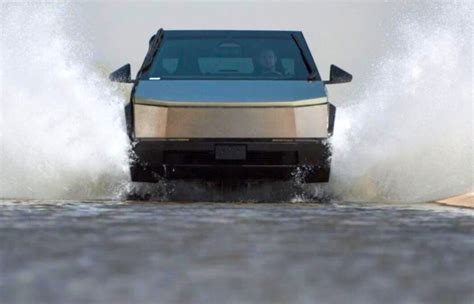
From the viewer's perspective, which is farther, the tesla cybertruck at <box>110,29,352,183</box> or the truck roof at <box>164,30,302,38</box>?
the truck roof at <box>164,30,302,38</box>

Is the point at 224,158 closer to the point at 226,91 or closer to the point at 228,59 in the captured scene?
the point at 226,91

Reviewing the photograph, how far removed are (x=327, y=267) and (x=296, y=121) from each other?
19.2 ft

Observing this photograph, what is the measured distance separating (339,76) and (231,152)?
1578 millimetres

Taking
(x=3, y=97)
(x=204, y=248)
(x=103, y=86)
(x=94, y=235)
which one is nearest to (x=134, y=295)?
(x=204, y=248)

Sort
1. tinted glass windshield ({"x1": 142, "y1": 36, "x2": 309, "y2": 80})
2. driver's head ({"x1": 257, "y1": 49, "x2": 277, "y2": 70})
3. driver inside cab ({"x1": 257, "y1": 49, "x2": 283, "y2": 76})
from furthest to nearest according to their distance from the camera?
driver's head ({"x1": 257, "y1": 49, "x2": 277, "y2": 70}), driver inside cab ({"x1": 257, "y1": 49, "x2": 283, "y2": 76}), tinted glass windshield ({"x1": 142, "y1": 36, "x2": 309, "y2": 80})

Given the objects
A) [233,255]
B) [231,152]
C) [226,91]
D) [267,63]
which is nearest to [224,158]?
[231,152]

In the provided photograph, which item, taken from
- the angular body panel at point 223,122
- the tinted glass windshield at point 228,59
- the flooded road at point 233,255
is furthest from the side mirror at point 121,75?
the flooded road at point 233,255

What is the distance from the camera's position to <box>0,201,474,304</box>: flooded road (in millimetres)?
6938

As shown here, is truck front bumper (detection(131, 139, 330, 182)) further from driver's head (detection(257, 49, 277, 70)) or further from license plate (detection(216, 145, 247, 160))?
driver's head (detection(257, 49, 277, 70))

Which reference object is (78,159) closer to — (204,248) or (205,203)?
(205,203)

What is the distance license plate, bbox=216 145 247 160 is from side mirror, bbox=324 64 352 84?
4.40 feet

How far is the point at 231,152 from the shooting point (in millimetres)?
13797

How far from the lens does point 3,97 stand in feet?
60.0

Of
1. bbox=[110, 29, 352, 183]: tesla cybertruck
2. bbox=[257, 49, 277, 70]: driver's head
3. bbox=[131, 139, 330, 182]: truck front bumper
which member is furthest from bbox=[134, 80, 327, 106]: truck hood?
bbox=[257, 49, 277, 70]: driver's head
